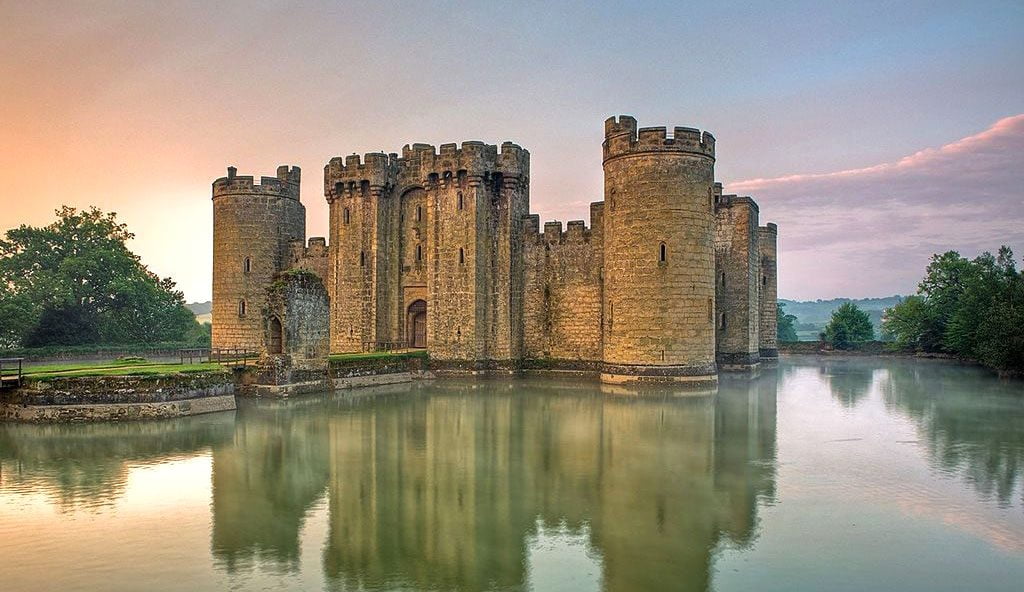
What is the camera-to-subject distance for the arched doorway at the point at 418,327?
32781 mm

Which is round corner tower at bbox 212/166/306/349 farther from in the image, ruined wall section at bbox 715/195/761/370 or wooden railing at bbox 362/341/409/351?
ruined wall section at bbox 715/195/761/370

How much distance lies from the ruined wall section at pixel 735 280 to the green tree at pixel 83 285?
3376 centimetres

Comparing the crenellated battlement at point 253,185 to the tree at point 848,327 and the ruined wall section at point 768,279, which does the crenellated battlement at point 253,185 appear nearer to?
the ruined wall section at point 768,279

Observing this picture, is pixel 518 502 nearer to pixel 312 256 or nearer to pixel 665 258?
pixel 665 258

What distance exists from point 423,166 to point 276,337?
35.4 feet

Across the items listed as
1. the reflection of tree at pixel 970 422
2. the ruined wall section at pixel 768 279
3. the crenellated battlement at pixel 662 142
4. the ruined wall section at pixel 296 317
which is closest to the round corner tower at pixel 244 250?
the ruined wall section at pixel 296 317

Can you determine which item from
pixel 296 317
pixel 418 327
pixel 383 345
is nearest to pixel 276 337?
pixel 296 317

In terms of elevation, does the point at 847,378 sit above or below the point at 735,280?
below

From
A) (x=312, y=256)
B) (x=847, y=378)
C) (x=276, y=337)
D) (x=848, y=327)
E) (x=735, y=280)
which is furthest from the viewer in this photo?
(x=848, y=327)

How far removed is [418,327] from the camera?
33000mm

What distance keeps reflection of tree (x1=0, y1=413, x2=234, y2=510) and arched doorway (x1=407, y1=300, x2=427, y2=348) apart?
43.9 ft

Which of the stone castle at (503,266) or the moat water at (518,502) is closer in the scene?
the moat water at (518,502)

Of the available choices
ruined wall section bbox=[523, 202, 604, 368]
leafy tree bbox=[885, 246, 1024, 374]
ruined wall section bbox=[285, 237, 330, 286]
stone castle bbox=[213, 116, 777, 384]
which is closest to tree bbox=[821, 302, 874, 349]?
leafy tree bbox=[885, 246, 1024, 374]

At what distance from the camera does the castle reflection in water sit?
8352mm
